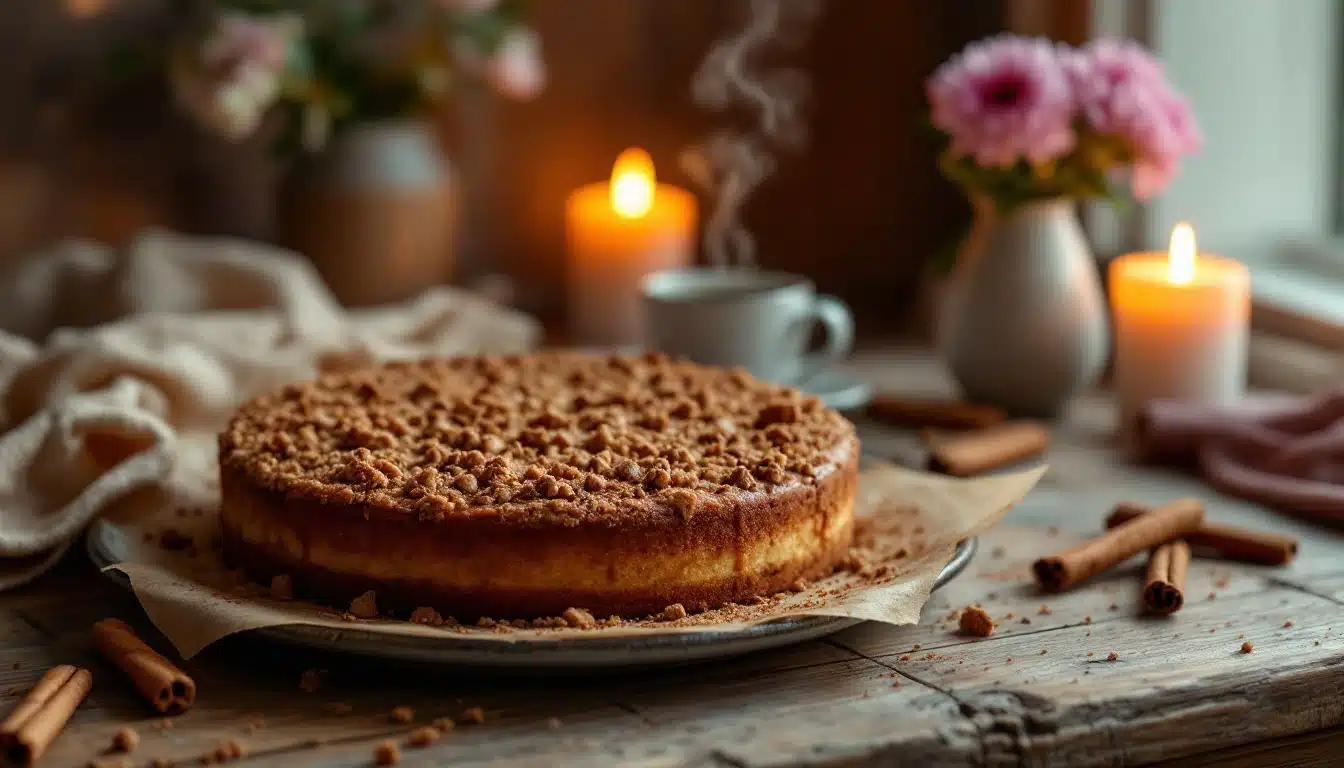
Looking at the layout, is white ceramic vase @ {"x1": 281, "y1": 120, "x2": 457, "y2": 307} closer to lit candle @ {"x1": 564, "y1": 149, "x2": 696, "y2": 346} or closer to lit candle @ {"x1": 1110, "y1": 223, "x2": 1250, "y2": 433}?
lit candle @ {"x1": 564, "y1": 149, "x2": 696, "y2": 346}

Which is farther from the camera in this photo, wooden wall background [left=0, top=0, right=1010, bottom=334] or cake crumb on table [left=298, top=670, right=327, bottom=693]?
wooden wall background [left=0, top=0, right=1010, bottom=334]

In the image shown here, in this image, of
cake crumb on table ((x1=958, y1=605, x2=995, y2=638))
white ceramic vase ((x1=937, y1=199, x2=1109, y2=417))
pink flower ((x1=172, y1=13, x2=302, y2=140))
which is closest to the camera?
cake crumb on table ((x1=958, y1=605, x2=995, y2=638))

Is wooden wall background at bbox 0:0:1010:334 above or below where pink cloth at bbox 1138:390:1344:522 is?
above

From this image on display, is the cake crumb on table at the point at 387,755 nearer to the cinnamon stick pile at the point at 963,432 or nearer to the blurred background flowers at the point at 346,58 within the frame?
the cinnamon stick pile at the point at 963,432

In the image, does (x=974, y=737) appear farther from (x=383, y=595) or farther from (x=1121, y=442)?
(x=1121, y=442)

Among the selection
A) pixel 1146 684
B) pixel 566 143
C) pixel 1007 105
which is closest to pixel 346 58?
pixel 566 143

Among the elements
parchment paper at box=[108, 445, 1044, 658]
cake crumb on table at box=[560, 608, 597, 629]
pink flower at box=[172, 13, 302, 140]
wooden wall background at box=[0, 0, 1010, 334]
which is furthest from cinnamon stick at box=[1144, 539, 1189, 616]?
pink flower at box=[172, 13, 302, 140]

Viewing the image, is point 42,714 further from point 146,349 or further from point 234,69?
point 234,69
